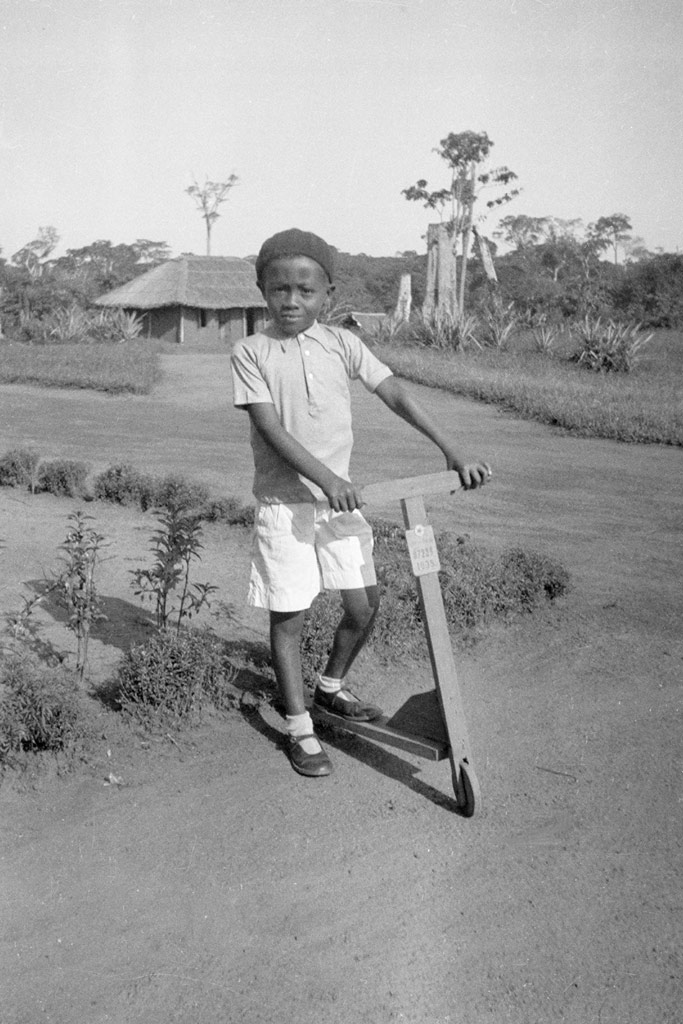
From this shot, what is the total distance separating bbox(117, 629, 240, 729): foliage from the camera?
146 inches

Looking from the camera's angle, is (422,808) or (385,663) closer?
(422,808)

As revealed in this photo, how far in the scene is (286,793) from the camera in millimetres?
3266

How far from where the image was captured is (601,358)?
59.8 ft

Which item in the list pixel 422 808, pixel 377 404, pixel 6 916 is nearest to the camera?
pixel 6 916

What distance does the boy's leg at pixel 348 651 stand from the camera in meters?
3.48

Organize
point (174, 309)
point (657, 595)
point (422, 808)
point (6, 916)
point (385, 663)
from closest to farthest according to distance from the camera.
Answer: point (6, 916) → point (422, 808) → point (385, 663) → point (657, 595) → point (174, 309)

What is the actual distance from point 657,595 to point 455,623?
118 centimetres

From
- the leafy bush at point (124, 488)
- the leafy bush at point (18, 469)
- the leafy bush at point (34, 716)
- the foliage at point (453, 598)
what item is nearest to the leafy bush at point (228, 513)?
the leafy bush at point (124, 488)

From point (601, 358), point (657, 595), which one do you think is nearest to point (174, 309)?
point (601, 358)

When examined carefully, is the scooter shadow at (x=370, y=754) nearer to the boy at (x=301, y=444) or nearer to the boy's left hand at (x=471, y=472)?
the boy at (x=301, y=444)

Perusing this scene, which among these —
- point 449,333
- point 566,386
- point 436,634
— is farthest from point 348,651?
point 449,333

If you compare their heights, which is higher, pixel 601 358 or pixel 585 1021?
pixel 601 358

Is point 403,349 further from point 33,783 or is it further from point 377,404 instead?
point 33,783

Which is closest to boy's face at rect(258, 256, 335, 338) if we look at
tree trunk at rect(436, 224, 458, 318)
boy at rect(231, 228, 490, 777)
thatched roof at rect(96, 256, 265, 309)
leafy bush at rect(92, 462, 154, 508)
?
boy at rect(231, 228, 490, 777)
